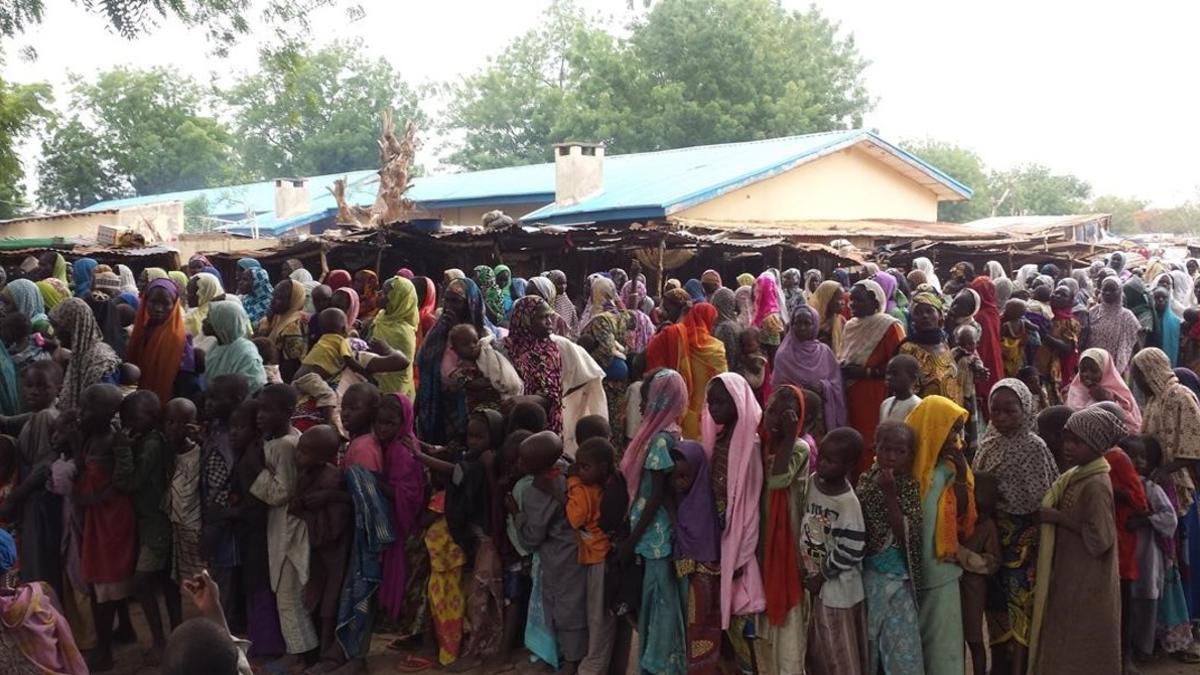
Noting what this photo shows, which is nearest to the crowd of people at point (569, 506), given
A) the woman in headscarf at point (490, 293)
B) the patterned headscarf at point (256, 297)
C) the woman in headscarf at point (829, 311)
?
the woman in headscarf at point (829, 311)

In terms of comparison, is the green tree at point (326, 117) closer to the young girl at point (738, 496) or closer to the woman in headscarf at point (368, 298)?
the woman in headscarf at point (368, 298)

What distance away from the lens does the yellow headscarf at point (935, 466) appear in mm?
3938

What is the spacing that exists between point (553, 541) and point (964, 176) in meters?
46.1

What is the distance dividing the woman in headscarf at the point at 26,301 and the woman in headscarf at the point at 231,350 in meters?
2.01

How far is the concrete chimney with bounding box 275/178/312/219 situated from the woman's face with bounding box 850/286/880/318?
2844 centimetres

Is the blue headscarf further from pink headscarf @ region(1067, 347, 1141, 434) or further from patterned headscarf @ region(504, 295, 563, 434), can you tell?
pink headscarf @ region(1067, 347, 1141, 434)

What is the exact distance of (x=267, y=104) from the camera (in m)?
53.5

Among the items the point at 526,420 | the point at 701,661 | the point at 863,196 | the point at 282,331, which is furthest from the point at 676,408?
the point at 863,196

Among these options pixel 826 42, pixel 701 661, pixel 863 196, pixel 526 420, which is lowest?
pixel 701 661

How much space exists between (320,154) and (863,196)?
3396 centimetres

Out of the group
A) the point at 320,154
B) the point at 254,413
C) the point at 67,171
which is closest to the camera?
the point at 254,413

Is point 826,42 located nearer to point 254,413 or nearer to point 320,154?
point 320,154

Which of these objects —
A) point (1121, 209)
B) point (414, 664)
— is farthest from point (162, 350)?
point (1121, 209)

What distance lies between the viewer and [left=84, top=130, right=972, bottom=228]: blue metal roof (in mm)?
20375
